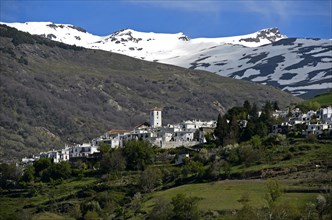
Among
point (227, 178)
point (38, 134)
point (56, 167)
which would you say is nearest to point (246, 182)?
point (227, 178)

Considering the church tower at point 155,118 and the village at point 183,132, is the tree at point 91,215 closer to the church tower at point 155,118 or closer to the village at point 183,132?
the village at point 183,132

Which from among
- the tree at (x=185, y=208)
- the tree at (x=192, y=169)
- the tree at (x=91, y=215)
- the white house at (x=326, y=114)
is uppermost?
the white house at (x=326, y=114)

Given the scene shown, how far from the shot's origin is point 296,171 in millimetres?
91438

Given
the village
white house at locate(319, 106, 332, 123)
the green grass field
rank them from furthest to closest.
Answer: white house at locate(319, 106, 332, 123), the village, the green grass field

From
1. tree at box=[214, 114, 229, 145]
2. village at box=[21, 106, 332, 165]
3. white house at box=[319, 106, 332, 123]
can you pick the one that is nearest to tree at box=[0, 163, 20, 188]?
village at box=[21, 106, 332, 165]

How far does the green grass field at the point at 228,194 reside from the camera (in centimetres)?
7906

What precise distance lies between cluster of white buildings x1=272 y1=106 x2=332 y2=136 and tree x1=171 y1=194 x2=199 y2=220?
106ft

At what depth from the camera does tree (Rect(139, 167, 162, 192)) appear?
96.4 m

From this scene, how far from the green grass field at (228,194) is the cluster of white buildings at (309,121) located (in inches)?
842

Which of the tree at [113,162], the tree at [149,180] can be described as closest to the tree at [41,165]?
the tree at [113,162]

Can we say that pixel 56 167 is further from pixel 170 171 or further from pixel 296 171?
pixel 296 171

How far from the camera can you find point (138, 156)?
108m

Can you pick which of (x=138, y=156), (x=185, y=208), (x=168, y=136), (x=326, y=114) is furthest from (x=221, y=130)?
(x=185, y=208)

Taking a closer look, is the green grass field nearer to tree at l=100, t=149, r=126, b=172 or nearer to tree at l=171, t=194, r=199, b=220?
tree at l=171, t=194, r=199, b=220
